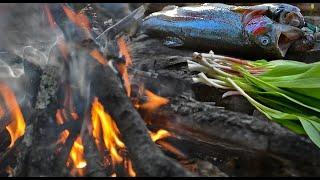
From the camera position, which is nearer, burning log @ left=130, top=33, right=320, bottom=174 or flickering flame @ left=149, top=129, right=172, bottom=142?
A: burning log @ left=130, top=33, right=320, bottom=174

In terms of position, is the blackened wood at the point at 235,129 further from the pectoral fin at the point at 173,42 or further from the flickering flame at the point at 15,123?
the pectoral fin at the point at 173,42

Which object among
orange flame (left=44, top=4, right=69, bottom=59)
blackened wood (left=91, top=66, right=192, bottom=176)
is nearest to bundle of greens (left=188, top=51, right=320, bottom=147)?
blackened wood (left=91, top=66, right=192, bottom=176)

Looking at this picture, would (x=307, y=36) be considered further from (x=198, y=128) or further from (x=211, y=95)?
(x=198, y=128)

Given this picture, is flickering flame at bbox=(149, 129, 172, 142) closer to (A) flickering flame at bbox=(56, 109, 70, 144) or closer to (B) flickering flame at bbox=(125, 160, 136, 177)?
(B) flickering flame at bbox=(125, 160, 136, 177)

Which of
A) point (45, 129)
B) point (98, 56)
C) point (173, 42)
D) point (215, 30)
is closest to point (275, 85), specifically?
point (215, 30)

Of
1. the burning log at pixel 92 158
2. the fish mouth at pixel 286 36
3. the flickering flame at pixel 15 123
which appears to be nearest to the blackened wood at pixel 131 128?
the burning log at pixel 92 158

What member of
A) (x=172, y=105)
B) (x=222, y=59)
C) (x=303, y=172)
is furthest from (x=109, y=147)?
(x=222, y=59)

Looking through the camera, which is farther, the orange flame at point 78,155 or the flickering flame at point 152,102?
the flickering flame at point 152,102
